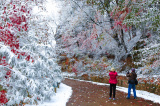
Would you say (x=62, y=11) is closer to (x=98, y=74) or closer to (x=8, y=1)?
(x=98, y=74)

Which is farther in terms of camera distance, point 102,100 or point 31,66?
point 102,100

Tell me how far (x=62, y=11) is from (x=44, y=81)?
18.4 m

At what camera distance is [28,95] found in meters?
7.17

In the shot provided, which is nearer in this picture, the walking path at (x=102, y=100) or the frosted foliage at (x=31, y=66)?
the frosted foliage at (x=31, y=66)

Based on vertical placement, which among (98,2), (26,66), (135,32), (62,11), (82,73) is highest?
(62,11)

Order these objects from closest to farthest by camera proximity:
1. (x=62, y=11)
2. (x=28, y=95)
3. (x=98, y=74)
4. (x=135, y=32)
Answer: (x=28, y=95) < (x=98, y=74) < (x=135, y=32) < (x=62, y=11)

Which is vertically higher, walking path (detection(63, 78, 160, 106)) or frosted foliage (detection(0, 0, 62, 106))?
frosted foliage (detection(0, 0, 62, 106))

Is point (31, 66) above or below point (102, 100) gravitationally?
above

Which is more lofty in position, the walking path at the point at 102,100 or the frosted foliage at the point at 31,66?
the frosted foliage at the point at 31,66

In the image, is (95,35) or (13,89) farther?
(95,35)

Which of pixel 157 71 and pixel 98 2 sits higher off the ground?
pixel 98 2

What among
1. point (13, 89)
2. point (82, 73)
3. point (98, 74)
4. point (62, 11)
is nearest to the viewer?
point (13, 89)

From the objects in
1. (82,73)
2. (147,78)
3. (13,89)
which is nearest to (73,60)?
(82,73)

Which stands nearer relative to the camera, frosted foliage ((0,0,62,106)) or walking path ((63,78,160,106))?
frosted foliage ((0,0,62,106))
